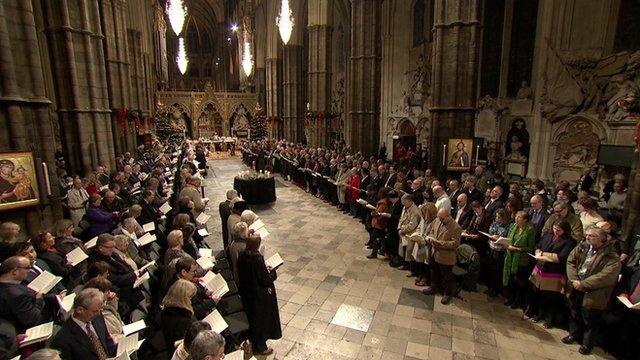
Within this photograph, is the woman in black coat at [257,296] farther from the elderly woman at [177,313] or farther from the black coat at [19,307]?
the black coat at [19,307]

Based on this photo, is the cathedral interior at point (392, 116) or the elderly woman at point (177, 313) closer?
the elderly woman at point (177, 313)

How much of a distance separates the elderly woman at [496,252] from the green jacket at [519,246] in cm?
21

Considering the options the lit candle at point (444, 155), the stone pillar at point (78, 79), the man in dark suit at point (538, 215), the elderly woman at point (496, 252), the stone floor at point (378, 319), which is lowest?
the stone floor at point (378, 319)

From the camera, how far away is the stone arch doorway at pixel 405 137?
19627 millimetres

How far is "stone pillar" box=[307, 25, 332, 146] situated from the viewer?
19.7 metres

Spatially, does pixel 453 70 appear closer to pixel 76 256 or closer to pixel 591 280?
pixel 591 280

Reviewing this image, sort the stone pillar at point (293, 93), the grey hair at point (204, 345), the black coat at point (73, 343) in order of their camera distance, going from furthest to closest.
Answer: the stone pillar at point (293, 93)
the black coat at point (73, 343)
the grey hair at point (204, 345)

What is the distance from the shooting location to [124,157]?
13.2 m

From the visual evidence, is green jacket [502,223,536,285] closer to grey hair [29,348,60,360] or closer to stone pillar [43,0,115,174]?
grey hair [29,348,60,360]

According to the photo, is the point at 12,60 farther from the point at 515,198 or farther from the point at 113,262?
the point at 515,198

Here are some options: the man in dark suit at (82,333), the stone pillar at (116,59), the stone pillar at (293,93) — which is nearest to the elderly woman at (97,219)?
the man in dark suit at (82,333)

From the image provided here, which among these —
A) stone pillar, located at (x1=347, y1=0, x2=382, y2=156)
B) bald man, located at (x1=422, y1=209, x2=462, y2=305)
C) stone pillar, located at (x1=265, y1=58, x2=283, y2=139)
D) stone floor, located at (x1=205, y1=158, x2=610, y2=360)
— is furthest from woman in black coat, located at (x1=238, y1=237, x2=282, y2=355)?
stone pillar, located at (x1=265, y1=58, x2=283, y2=139)

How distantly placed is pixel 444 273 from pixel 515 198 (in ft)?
5.78

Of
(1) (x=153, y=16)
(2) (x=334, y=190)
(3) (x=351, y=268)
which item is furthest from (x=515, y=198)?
(1) (x=153, y=16)
